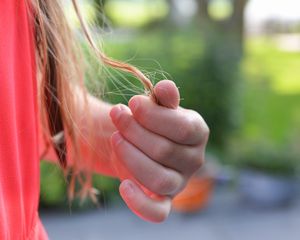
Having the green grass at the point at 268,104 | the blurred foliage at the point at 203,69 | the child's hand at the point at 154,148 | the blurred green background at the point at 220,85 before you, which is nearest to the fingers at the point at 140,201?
the child's hand at the point at 154,148

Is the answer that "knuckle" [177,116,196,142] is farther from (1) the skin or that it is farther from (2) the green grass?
(2) the green grass

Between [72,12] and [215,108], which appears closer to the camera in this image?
[72,12]

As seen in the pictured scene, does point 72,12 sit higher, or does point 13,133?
point 72,12

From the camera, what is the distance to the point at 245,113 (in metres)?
5.92

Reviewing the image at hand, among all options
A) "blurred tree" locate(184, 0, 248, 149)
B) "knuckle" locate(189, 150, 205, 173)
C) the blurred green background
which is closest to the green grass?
the blurred green background

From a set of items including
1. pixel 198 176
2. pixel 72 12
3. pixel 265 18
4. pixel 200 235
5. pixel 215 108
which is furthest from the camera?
pixel 265 18

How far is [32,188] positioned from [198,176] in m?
3.69

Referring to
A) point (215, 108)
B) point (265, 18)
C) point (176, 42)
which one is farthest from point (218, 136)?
point (265, 18)

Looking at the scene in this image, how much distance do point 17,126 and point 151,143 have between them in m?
0.21

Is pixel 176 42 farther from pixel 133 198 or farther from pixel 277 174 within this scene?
pixel 133 198

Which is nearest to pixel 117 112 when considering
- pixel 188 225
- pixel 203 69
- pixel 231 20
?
pixel 188 225

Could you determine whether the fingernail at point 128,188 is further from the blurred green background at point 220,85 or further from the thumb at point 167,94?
the blurred green background at point 220,85

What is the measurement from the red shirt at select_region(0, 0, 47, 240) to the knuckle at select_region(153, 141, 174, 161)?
0.21 m

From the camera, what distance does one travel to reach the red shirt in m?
0.87
